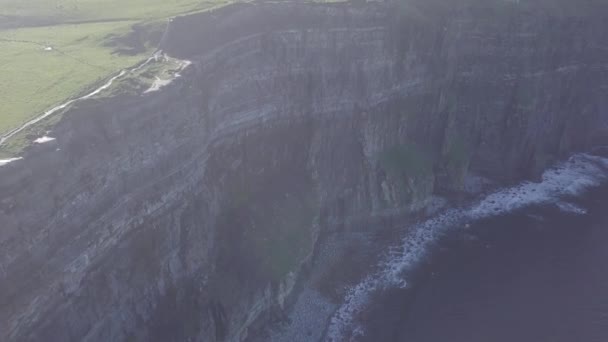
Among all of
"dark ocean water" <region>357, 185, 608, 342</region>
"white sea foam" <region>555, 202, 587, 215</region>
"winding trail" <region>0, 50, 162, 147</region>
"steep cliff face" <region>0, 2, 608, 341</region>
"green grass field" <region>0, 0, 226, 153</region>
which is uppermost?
"green grass field" <region>0, 0, 226, 153</region>

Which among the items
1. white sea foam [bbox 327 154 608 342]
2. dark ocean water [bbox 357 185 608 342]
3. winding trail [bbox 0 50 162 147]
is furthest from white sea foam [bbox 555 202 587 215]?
winding trail [bbox 0 50 162 147]

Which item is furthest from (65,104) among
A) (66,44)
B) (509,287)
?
(509,287)

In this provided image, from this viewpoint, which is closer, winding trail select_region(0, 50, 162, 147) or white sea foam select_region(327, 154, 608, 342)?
winding trail select_region(0, 50, 162, 147)

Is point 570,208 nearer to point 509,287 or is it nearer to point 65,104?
point 509,287

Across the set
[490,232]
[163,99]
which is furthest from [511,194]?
[163,99]

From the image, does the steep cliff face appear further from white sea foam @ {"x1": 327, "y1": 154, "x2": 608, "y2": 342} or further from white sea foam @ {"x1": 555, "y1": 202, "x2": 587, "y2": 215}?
white sea foam @ {"x1": 555, "y1": 202, "x2": 587, "y2": 215}

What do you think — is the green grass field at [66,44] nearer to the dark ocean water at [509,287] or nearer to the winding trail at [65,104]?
the winding trail at [65,104]
